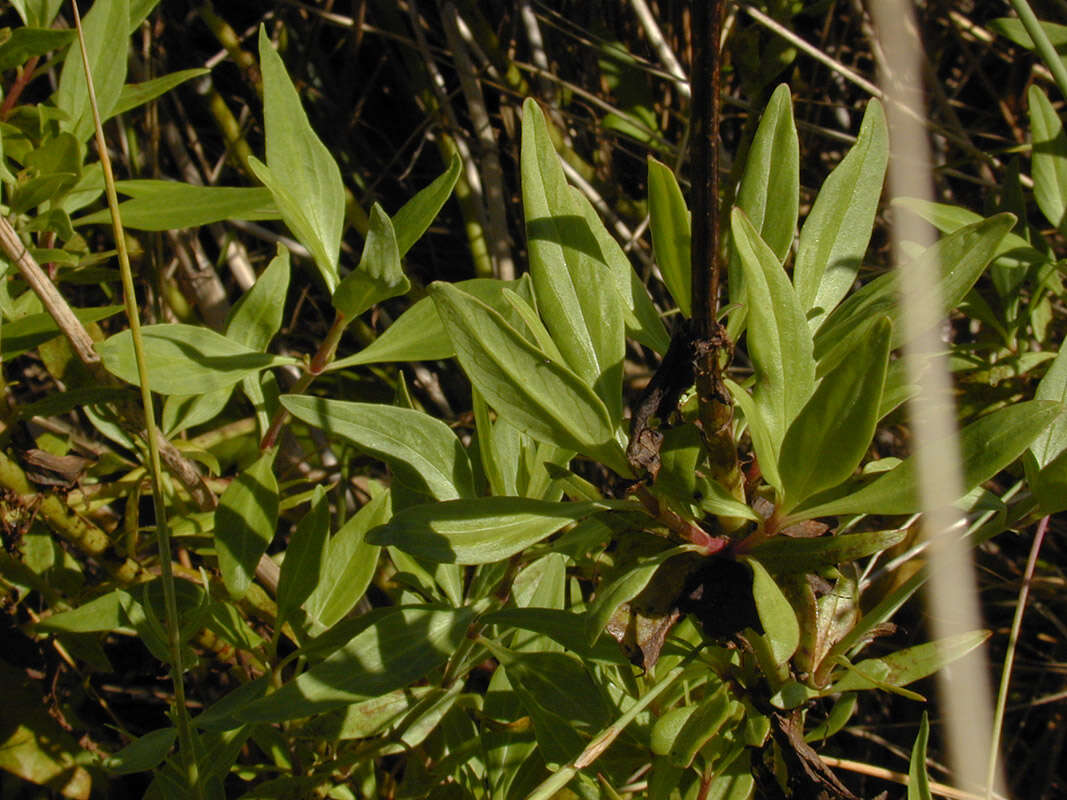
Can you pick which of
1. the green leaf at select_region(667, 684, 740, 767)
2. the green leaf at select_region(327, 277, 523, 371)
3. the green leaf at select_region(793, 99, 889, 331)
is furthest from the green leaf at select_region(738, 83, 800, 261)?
the green leaf at select_region(667, 684, 740, 767)

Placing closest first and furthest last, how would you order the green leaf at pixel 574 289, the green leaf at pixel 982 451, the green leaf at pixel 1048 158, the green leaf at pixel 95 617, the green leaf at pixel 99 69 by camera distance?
the green leaf at pixel 982 451, the green leaf at pixel 574 289, the green leaf at pixel 95 617, the green leaf at pixel 99 69, the green leaf at pixel 1048 158

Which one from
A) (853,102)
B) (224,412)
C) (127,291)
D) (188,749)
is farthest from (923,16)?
(188,749)

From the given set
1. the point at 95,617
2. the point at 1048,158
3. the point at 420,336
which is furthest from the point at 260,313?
the point at 1048,158

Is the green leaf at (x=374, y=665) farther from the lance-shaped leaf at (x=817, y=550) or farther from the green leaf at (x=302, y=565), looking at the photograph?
the lance-shaped leaf at (x=817, y=550)

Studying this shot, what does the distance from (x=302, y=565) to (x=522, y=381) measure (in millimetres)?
A: 433

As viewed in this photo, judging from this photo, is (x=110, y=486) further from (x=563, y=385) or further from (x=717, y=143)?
(x=717, y=143)

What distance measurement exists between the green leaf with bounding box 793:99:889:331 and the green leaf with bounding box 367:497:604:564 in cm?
25

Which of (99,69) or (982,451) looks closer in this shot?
(982,451)

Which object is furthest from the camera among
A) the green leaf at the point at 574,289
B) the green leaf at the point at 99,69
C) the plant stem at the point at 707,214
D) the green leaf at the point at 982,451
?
the green leaf at the point at 99,69

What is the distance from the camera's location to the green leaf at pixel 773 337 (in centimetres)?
59

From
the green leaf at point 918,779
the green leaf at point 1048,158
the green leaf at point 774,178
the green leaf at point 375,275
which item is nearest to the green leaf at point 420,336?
the green leaf at point 375,275

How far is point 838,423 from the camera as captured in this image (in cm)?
58

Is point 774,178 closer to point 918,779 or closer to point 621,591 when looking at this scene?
point 621,591

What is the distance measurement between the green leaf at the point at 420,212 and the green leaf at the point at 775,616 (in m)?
0.45
